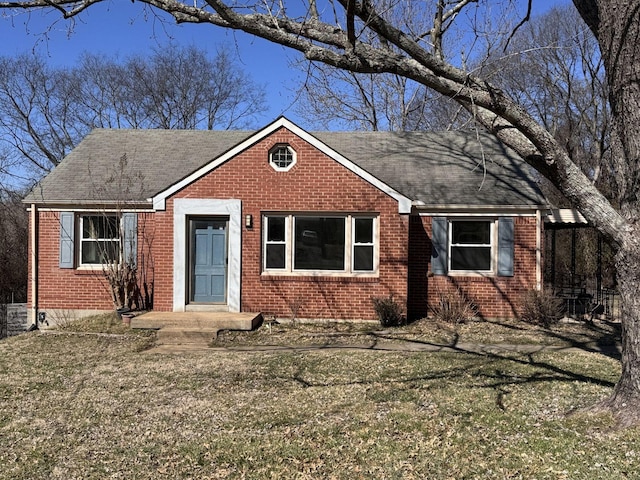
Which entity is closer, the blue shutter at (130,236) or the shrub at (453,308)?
the shrub at (453,308)

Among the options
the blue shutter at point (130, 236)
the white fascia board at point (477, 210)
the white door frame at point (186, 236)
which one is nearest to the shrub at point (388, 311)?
the white fascia board at point (477, 210)

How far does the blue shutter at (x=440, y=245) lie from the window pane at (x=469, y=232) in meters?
0.32

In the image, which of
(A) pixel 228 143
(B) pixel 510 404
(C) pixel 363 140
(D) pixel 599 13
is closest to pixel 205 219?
(A) pixel 228 143

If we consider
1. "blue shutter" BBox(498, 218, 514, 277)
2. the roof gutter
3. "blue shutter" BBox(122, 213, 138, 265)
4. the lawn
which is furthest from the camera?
"blue shutter" BBox(122, 213, 138, 265)

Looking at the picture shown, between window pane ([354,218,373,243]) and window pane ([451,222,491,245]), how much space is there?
232cm

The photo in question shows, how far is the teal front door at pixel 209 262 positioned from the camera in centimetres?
1227

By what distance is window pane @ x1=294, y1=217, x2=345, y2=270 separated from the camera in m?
12.1

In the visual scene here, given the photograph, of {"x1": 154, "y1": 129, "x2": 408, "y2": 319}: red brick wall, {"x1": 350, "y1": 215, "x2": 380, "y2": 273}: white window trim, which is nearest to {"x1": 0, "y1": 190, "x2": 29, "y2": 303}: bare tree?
{"x1": 154, "y1": 129, "x2": 408, "y2": 319}: red brick wall

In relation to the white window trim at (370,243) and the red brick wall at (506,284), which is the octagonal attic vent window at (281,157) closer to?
the white window trim at (370,243)

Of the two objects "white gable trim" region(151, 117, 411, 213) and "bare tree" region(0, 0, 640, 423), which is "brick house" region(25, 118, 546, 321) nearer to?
"white gable trim" region(151, 117, 411, 213)

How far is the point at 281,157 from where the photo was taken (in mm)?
12102

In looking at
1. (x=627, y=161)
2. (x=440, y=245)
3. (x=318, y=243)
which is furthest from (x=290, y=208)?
(x=627, y=161)

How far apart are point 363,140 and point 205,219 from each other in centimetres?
626

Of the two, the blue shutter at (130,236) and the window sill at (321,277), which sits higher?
the blue shutter at (130,236)
